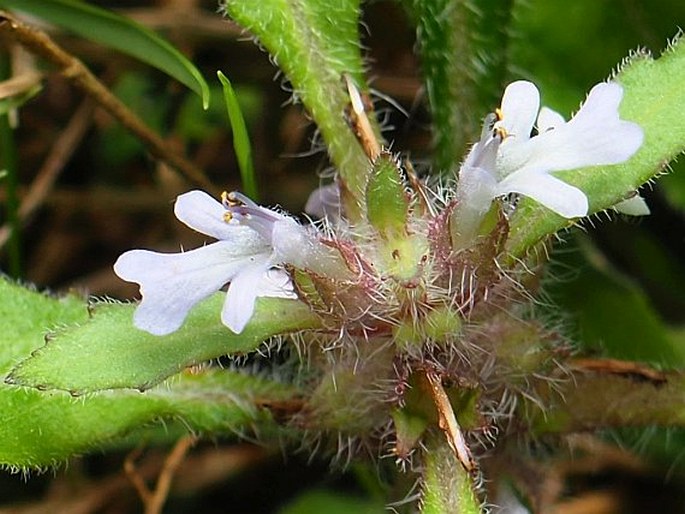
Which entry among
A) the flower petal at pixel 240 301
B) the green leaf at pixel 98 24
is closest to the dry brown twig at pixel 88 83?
the green leaf at pixel 98 24

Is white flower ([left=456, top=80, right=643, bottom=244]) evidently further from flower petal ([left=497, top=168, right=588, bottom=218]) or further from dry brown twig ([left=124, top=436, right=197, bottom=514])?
dry brown twig ([left=124, top=436, right=197, bottom=514])

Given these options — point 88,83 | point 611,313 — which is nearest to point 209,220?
point 88,83

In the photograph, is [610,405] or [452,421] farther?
[610,405]

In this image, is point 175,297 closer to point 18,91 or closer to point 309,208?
point 309,208

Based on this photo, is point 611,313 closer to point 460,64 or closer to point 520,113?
point 460,64

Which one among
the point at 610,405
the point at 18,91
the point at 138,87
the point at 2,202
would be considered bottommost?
the point at 2,202

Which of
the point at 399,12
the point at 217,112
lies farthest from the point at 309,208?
the point at 217,112
